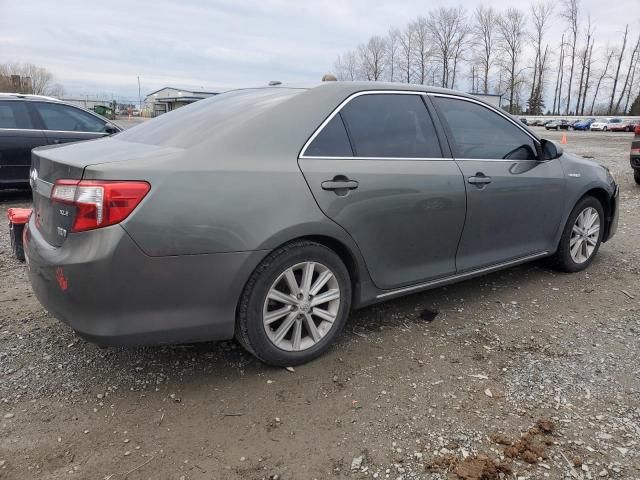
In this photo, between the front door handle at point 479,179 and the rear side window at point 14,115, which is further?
the rear side window at point 14,115

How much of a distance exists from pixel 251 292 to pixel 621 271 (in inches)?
148

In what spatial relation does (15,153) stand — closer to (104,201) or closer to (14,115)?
(14,115)

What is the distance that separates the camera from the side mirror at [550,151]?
4.08m

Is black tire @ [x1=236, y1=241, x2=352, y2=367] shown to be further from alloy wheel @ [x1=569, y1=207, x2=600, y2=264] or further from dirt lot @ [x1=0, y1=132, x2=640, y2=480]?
alloy wheel @ [x1=569, y1=207, x2=600, y2=264]

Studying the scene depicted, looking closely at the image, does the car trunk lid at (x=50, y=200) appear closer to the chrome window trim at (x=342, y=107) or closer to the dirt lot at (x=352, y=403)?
the dirt lot at (x=352, y=403)

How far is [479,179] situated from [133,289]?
7.80 ft

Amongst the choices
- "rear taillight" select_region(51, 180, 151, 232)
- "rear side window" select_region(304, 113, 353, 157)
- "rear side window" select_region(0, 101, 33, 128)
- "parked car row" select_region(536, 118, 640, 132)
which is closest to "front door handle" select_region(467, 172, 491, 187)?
"rear side window" select_region(304, 113, 353, 157)

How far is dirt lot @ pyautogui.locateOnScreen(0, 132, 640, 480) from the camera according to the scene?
2141 millimetres

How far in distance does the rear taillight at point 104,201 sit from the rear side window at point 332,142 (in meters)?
0.94

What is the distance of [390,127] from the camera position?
3.17 metres

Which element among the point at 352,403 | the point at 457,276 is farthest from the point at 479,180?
the point at 352,403

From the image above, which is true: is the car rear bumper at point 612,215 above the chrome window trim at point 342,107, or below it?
below

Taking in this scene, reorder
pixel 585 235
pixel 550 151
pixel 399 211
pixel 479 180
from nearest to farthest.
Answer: pixel 399 211
pixel 479 180
pixel 550 151
pixel 585 235

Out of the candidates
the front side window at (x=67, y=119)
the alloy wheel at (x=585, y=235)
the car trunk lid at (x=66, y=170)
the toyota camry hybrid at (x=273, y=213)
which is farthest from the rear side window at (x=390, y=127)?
the front side window at (x=67, y=119)
